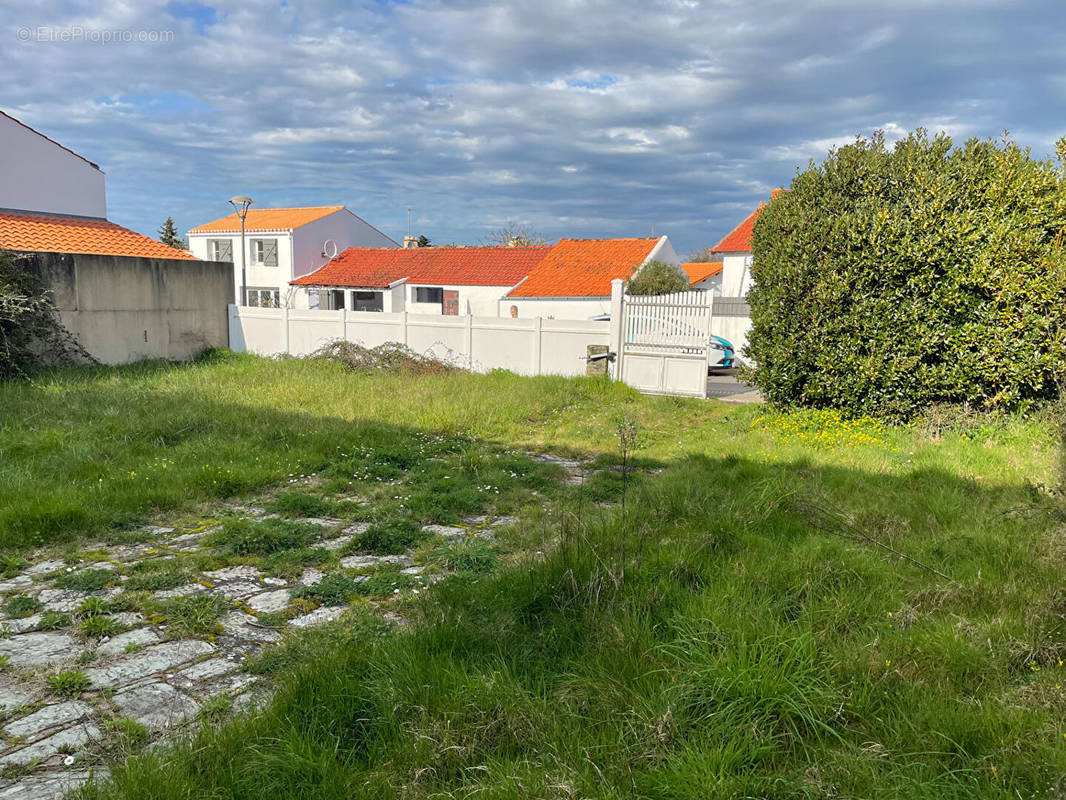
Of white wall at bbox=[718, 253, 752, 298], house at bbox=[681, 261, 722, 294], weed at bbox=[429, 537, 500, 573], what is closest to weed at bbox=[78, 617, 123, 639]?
weed at bbox=[429, 537, 500, 573]

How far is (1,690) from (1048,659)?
495cm

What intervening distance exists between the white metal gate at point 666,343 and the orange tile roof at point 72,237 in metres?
13.2

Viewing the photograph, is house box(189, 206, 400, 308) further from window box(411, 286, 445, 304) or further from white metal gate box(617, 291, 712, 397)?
white metal gate box(617, 291, 712, 397)

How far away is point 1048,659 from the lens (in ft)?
10.3

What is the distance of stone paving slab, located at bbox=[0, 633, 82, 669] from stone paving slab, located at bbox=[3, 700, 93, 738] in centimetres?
52

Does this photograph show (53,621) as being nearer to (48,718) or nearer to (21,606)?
(21,606)

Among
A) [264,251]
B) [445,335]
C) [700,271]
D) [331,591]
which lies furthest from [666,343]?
[264,251]

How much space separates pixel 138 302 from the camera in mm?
16891

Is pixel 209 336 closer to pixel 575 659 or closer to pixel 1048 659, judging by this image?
pixel 575 659

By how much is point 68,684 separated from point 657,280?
28570mm

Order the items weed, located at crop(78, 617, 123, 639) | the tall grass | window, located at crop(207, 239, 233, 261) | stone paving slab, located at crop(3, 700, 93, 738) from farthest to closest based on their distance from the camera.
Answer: window, located at crop(207, 239, 233, 261), weed, located at crop(78, 617, 123, 639), stone paving slab, located at crop(3, 700, 93, 738), the tall grass

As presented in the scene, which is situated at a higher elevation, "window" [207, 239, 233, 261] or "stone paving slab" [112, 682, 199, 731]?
"window" [207, 239, 233, 261]

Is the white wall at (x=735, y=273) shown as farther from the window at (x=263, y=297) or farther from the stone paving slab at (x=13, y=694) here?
the stone paving slab at (x=13, y=694)

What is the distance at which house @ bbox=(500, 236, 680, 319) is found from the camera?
103ft
